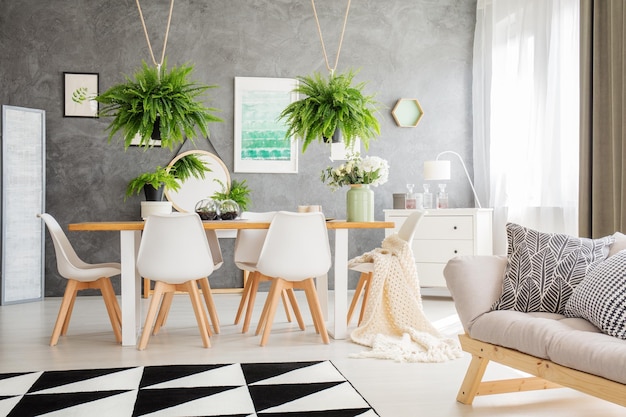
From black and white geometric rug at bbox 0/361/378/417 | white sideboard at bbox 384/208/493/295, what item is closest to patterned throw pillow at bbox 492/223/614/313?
black and white geometric rug at bbox 0/361/378/417

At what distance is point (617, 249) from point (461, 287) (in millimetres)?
660

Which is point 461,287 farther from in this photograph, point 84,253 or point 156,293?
point 84,253

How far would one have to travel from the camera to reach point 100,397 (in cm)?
288

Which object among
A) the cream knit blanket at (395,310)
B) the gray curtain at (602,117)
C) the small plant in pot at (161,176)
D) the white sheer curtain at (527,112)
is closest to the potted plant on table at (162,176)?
the small plant in pot at (161,176)

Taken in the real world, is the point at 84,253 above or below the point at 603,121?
below

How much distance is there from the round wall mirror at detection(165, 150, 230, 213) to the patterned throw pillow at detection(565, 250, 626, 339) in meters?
4.35

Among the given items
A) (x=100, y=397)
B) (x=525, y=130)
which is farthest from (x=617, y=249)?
(x=525, y=130)

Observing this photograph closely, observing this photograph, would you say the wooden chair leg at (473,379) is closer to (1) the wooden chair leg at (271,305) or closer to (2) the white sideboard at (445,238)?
(1) the wooden chair leg at (271,305)

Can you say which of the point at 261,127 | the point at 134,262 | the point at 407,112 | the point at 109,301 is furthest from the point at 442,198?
the point at 109,301

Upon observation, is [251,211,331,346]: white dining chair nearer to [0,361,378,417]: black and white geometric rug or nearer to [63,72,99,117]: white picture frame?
[0,361,378,417]: black and white geometric rug

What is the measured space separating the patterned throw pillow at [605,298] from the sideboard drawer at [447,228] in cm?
333

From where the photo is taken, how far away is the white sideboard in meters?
6.01

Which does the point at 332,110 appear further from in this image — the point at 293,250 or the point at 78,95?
the point at 78,95

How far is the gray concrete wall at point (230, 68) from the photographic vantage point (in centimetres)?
635
